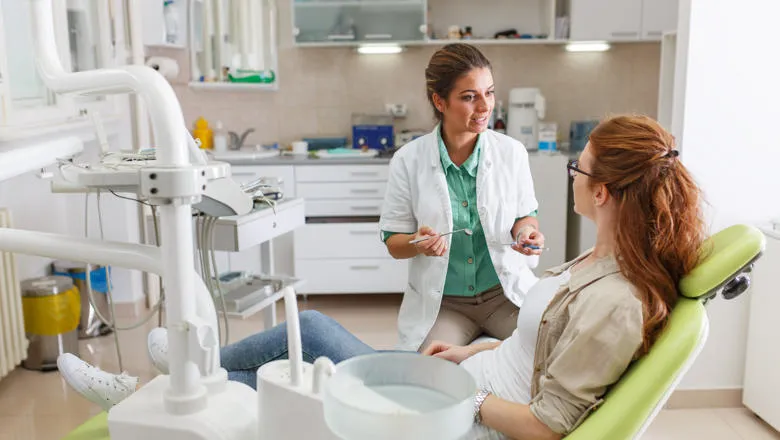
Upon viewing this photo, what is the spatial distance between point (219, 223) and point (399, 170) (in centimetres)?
77

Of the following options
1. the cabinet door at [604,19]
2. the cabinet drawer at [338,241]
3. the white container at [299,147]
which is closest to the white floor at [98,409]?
the cabinet drawer at [338,241]

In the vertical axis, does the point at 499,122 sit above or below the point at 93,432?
above

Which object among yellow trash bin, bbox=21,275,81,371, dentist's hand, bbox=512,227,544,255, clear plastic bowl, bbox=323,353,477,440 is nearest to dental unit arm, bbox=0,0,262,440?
clear plastic bowl, bbox=323,353,477,440

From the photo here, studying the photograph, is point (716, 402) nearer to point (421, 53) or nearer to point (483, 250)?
point (483, 250)

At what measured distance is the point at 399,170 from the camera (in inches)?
89.4

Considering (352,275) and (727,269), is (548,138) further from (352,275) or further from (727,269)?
(727,269)

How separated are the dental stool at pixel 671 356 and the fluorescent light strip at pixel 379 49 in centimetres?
358

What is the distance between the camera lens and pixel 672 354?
120 cm

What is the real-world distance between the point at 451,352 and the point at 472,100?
75 cm

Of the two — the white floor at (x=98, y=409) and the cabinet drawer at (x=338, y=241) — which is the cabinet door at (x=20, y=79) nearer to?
the white floor at (x=98, y=409)

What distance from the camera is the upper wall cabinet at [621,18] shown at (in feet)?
14.2

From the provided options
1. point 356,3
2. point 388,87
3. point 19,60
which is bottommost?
point 388,87

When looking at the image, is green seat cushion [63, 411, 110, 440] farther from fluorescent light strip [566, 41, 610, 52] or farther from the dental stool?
fluorescent light strip [566, 41, 610, 52]

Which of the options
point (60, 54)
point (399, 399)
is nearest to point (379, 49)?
point (60, 54)
